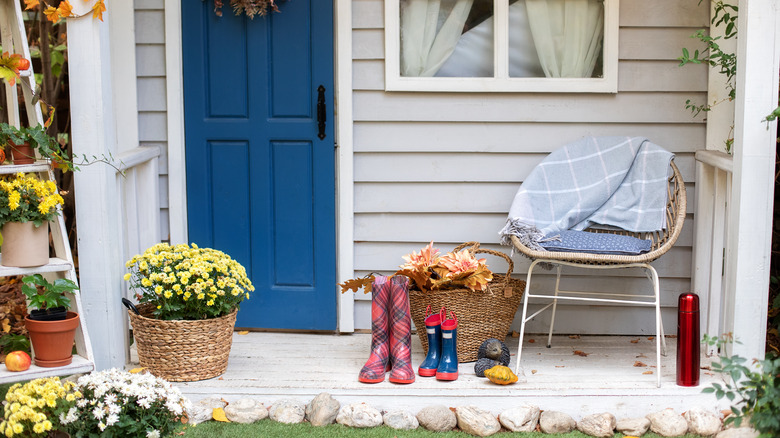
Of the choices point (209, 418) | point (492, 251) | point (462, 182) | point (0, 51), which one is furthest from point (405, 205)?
point (0, 51)

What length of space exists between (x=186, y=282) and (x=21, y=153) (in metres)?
0.72

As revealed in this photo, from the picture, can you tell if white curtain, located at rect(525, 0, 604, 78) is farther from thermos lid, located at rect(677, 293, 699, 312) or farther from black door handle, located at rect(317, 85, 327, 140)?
thermos lid, located at rect(677, 293, 699, 312)

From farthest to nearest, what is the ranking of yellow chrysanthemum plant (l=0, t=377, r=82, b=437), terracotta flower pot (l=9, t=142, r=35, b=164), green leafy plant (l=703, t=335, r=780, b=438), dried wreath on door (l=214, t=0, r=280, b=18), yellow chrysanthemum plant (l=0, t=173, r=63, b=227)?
dried wreath on door (l=214, t=0, r=280, b=18), terracotta flower pot (l=9, t=142, r=35, b=164), yellow chrysanthemum plant (l=0, t=173, r=63, b=227), yellow chrysanthemum plant (l=0, t=377, r=82, b=437), green leafy plant (l=703, t=335, r=780, b=438)

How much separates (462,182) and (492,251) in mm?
430

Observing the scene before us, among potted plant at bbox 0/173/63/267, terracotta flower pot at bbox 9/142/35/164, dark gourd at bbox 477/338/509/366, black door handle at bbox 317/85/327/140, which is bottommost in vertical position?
dark gourd at bbox 477/338/509/366

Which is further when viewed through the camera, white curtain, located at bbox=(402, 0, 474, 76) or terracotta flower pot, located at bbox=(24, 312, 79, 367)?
white curtain, located at bbox=(402, 0, 474, 76)

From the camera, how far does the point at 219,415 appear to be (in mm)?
2822

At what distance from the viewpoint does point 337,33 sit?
11.5 feet

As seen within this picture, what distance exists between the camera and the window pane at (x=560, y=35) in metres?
3.53

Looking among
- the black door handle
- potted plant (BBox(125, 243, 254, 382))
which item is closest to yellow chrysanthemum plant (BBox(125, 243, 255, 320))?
potted plant (BBox(125, 243, 254, 382))

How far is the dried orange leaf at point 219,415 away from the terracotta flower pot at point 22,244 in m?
0.81

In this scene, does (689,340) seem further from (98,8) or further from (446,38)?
(98,8)

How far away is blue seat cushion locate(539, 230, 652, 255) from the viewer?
9.61 ft

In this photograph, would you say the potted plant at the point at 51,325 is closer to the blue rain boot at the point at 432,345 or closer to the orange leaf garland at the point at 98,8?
the orange leaf garland at the point at 98,8
